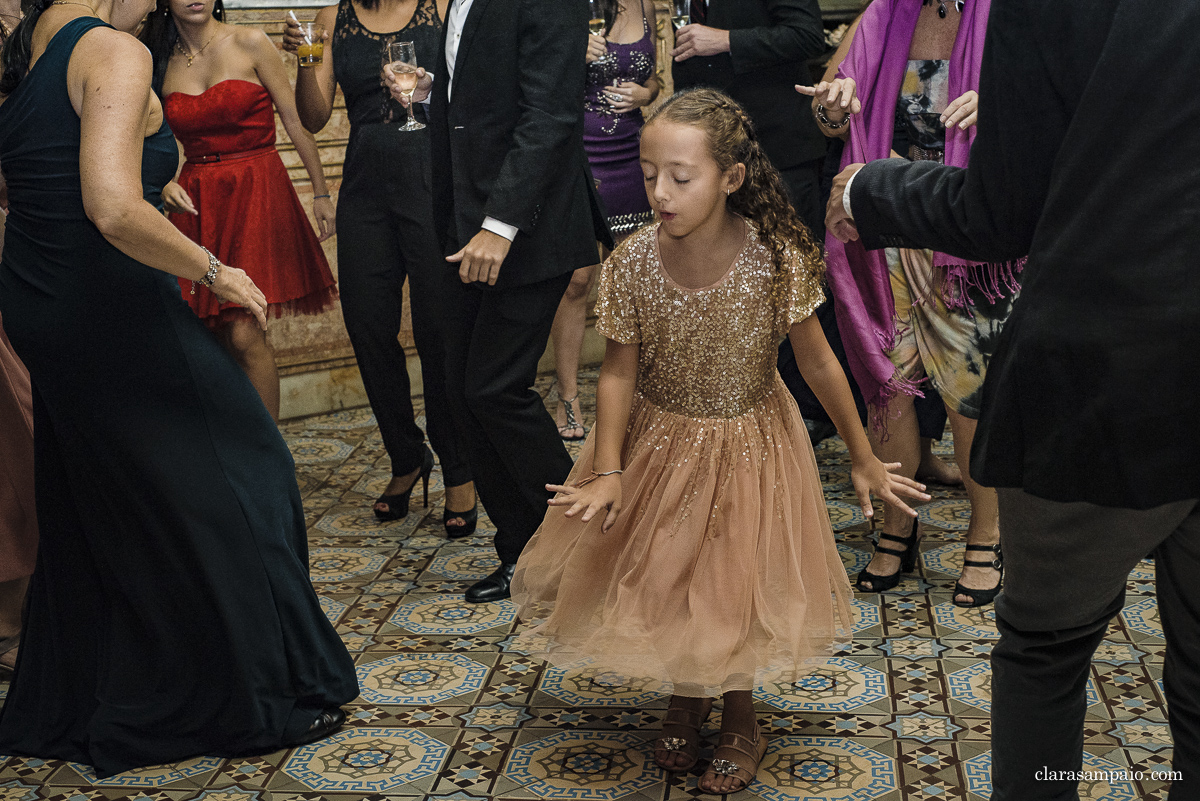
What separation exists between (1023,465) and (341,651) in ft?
5.40

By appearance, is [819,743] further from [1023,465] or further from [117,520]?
[117,520]

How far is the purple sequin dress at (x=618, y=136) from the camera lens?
15.0 feet

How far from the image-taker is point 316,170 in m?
4.14

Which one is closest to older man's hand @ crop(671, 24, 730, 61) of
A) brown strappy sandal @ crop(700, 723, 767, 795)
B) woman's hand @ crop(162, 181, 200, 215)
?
woman's hand @ crop(162, 181, 200, 215)

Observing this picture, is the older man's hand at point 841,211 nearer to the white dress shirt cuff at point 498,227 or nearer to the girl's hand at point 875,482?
the girl's hand at point 875,482

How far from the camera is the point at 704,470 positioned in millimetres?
2426

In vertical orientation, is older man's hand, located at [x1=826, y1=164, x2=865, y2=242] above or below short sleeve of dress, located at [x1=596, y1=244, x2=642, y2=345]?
above

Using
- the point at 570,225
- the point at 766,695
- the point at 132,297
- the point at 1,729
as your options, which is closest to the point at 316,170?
the point at 570,225

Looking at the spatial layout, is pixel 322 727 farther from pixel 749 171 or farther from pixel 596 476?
pixel 749 171

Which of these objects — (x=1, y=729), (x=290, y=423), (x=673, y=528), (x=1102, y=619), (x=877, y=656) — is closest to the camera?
(x=1102, y=619)

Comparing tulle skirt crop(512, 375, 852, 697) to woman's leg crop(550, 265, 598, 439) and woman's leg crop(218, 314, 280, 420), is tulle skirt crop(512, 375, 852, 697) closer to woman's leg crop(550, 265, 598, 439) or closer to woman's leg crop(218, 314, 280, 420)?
woman's leg crop(218, 314, 280, 420)

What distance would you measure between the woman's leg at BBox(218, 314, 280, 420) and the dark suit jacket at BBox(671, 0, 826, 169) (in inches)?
68.4

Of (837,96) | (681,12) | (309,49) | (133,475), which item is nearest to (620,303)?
(837,96)

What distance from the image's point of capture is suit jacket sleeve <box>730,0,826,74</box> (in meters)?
4.00
